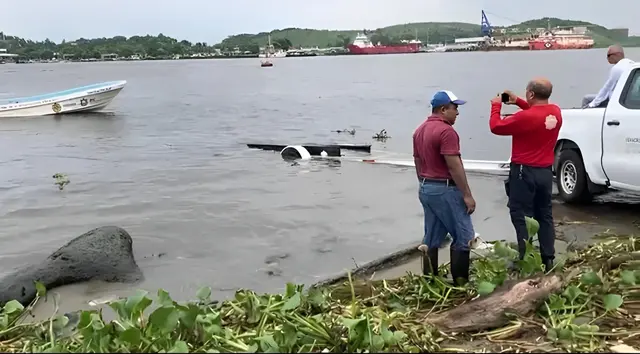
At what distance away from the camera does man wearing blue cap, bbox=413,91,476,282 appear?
580cm

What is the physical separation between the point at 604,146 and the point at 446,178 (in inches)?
157

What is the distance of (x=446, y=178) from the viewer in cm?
594

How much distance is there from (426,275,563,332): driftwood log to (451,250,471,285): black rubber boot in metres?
0.86

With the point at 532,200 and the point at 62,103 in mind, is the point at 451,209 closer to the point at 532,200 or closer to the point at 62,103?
the point at 532,200

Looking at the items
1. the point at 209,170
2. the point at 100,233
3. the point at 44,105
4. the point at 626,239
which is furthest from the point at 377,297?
the point at 44,105

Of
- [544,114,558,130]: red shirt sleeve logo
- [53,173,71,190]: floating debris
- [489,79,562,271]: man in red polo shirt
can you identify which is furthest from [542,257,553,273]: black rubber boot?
[53,173,71,190]: floating debris

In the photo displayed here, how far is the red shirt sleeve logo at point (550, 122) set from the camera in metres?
6.06

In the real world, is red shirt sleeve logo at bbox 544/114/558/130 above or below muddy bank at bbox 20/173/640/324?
above

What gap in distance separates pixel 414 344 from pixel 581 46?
18018 cm

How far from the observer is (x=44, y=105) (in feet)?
107

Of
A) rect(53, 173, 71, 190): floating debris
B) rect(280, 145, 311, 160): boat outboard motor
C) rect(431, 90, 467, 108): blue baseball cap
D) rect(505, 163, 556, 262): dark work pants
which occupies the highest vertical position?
rect(431, 90, 467, 108): blue baseball cap

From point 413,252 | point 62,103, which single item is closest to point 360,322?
point 413,252

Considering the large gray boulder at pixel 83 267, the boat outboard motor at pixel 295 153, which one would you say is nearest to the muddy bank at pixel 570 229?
the large gray boulder at pixel 83 267

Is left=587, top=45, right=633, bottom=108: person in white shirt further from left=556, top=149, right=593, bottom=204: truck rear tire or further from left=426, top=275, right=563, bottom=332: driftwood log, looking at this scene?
left=426, top=275, right=563, bottom=332: driftwood log
